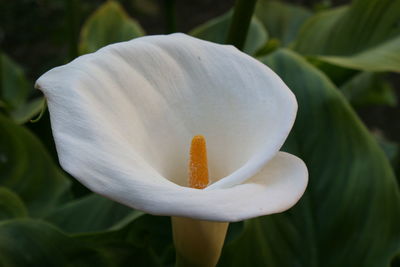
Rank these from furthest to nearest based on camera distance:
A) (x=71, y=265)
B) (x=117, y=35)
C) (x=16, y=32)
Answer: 1. (x=16, y=32)
2. (x=117, y=35)
3. (x=71, y=265)

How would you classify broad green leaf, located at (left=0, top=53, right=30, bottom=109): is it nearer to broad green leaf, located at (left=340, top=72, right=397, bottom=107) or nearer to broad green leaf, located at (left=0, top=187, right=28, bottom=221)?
broad green leaf, located at (left=0, top=187, right=28, bottom=221)

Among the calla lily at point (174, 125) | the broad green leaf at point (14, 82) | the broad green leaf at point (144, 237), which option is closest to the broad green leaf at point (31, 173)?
the broad green leaf at point (144, 237)

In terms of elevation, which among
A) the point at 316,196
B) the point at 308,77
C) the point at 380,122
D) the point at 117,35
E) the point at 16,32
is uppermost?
the point at 308,77

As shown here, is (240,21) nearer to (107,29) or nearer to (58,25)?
(107,29)

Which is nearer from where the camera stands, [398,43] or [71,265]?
[71,265]

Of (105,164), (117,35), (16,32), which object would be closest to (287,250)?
(105,164)

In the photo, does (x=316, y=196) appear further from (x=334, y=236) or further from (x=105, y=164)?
(x=105, y=164)

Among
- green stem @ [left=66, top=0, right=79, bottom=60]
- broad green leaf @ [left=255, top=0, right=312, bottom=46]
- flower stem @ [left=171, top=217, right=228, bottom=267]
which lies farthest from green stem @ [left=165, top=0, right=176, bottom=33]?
flower stem @ [left=171, top=217, right=228, bottom=267]

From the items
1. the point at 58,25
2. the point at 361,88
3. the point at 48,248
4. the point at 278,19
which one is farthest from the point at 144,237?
the point at 58,25
